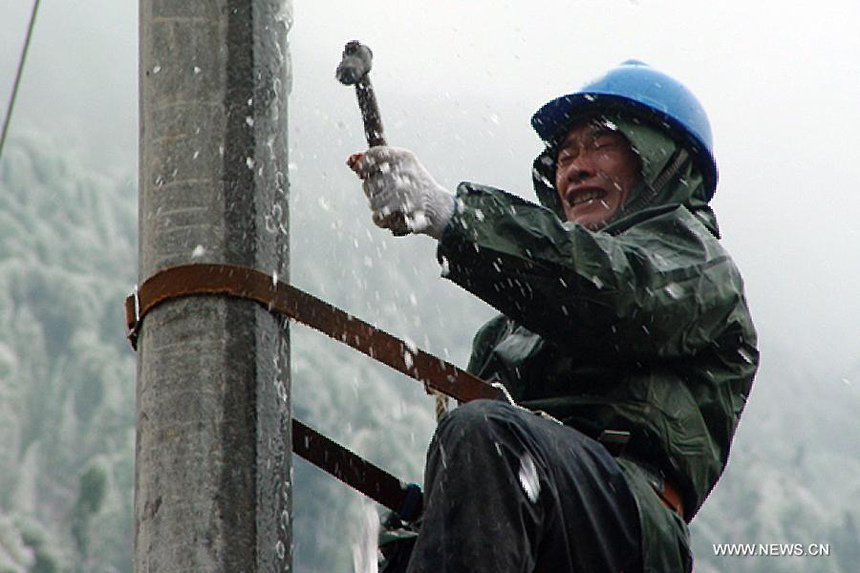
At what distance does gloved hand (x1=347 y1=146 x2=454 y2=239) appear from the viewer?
5004 millimetres

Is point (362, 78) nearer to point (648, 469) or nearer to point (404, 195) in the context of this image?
point (404, 195)

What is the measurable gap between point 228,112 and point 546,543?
4.65 feet

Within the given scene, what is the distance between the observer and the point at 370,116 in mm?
5160

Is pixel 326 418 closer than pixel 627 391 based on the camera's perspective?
No

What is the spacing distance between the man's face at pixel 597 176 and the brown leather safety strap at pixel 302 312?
4.24 feet

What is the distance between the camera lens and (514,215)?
5.06m

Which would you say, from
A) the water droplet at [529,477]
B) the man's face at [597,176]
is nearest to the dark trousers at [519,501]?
the water droplet at [529,477]

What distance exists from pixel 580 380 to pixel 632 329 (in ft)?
1.01

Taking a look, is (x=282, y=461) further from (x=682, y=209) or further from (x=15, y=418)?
(x=15, y=418)

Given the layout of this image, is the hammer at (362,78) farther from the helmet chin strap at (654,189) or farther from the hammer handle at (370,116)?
the helmet chin strap at (654,189)

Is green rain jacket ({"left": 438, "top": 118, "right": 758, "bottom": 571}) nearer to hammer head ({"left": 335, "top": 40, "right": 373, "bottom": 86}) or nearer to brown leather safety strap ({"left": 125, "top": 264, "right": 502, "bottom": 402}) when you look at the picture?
brown leather safety strap ({"left": 125, "top": 264, "right": 502, "bottom": 402})

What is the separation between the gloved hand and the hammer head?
21 centimetres

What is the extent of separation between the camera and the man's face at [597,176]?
6.22 m

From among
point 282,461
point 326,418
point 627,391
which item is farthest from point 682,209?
point 326,418
